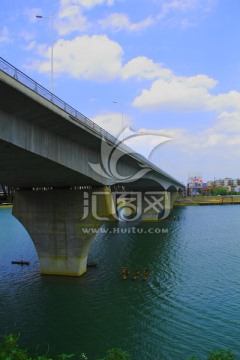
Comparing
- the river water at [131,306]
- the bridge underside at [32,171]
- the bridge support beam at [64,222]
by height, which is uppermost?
the bridge underside at [32,171]

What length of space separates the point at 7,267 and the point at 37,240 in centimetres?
549

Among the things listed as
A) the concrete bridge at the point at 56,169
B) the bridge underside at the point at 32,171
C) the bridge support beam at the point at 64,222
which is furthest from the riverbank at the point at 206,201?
the bridge underside at the point at 32,171

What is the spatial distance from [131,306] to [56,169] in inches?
404

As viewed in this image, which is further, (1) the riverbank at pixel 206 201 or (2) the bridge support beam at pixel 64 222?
(1) the riverbank at pixel 206 201

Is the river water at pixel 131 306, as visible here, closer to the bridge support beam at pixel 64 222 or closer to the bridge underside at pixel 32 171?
the bridge support beam at pixel 64 222

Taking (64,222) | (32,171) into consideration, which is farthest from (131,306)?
(32,171)

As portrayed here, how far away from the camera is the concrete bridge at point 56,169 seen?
54.5 feet

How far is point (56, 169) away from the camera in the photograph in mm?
23219

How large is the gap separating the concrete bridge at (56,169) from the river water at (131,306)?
3.14 m

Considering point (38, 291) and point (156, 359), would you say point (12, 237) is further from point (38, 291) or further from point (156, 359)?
point (156, 359)

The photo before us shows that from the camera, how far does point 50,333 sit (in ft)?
63.8

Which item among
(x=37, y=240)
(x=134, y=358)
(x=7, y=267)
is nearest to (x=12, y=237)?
(x=7, y=267)

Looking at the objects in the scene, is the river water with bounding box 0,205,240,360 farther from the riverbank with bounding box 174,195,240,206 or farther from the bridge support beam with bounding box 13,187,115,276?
the riverbank with bounding box 174,195,240,206

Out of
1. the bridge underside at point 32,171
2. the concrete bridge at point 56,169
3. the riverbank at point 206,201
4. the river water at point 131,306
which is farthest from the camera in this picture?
the riverbank at point 206,201
